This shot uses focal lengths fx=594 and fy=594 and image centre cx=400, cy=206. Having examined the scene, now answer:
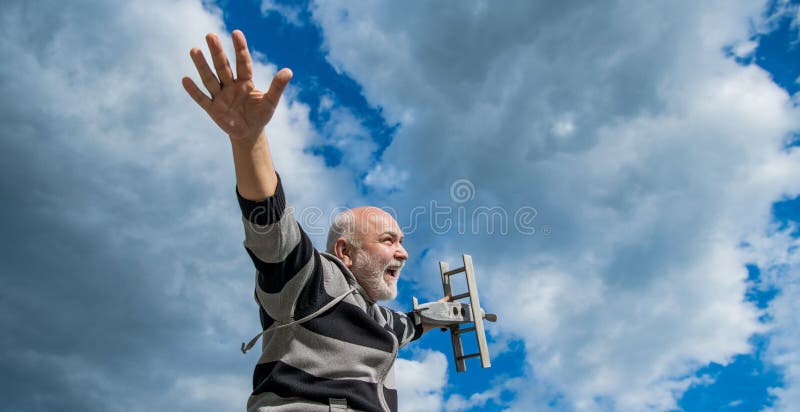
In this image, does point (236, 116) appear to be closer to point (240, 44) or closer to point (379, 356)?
point (240, 44)

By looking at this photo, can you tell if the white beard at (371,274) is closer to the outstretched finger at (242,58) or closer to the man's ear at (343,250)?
the man's ear at (343,250)

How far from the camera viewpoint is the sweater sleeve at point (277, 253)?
2.46m

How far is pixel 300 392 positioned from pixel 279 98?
1319 millimetres

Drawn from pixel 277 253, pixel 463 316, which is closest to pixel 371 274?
pixel 277 253

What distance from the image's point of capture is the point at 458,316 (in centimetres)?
527

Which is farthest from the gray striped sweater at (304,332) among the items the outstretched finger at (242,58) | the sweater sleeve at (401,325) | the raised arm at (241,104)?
the sweater sleeve at (401,325)

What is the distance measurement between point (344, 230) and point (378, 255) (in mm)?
271

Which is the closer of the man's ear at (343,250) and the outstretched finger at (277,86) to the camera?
the outstretched finger at (277,86)

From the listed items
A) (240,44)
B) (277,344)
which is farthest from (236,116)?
(277,344)

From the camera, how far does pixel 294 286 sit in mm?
2715

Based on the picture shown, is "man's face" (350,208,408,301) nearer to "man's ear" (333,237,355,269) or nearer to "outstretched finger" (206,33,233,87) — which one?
"man's ear" (333,237,355,269)

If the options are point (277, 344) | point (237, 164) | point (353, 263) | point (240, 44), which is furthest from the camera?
point (353, 263)

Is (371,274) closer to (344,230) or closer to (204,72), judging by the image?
(344,230)

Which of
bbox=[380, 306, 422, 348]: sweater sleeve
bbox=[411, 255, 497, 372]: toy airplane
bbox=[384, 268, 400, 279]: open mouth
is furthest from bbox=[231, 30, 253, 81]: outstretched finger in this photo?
bbox=[411, 255, 497, 372]: toy airplane
